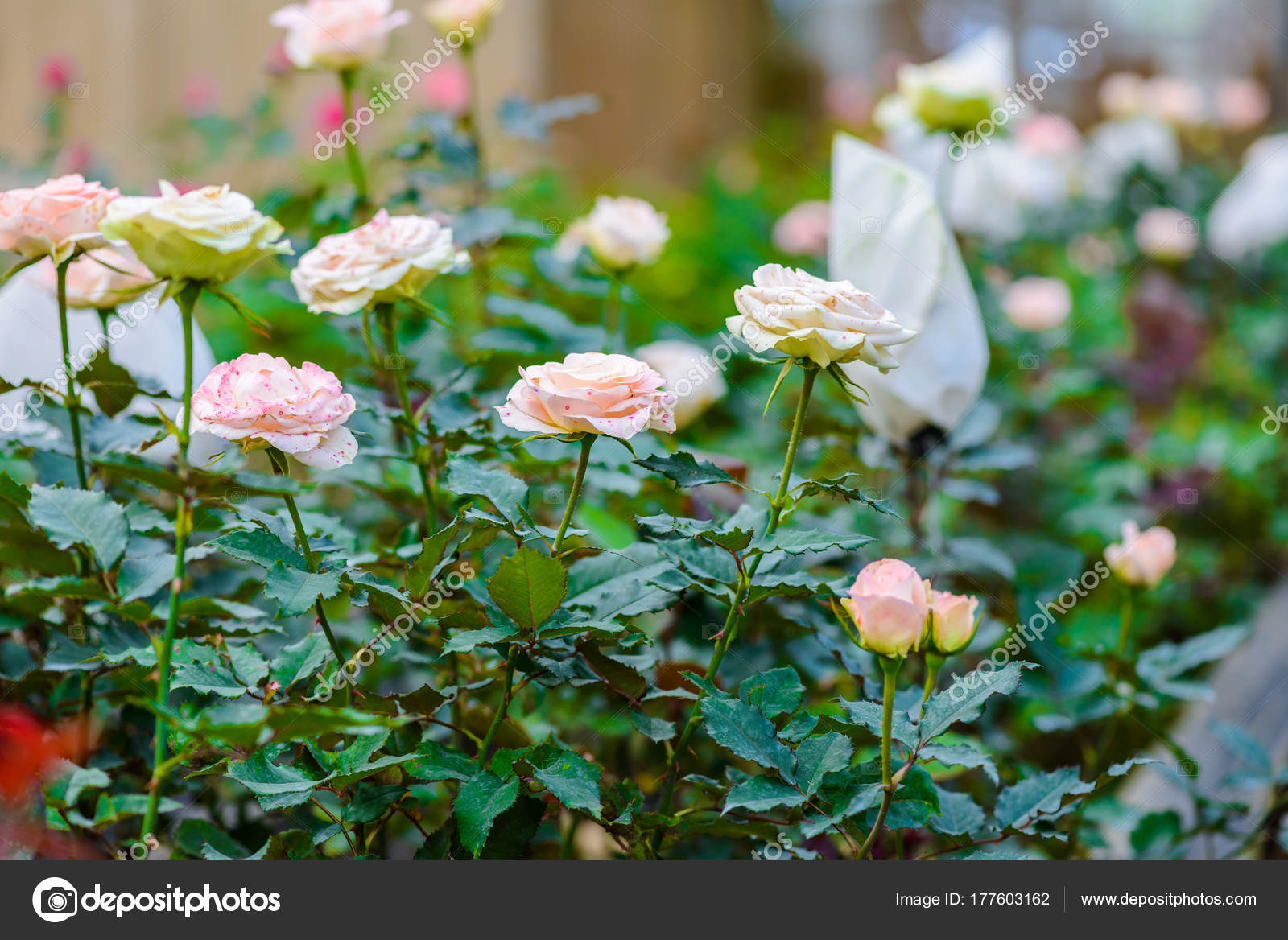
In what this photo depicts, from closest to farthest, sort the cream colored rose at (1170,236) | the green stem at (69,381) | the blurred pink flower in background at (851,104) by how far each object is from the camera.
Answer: the green stem at (69,381) → the cream colored rose at (1170,236) → the blurred pink flower in background at (851,104)

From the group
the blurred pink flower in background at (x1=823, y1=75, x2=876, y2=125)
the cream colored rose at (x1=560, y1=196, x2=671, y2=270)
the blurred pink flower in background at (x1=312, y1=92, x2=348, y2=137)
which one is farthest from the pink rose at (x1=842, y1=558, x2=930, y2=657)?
the blurred pink flower in background at (x1=823, y1=75, x2=876, y2=125)

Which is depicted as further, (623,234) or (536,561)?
(623,234)

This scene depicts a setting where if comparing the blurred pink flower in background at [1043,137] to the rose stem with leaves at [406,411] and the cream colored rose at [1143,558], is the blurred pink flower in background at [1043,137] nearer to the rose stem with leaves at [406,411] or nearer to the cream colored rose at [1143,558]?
the cream colored rose at [1143,558]

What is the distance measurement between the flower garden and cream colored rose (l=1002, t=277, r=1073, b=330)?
0.19 metres

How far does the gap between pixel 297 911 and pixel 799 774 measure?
0.26m

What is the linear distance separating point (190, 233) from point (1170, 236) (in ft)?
7.06

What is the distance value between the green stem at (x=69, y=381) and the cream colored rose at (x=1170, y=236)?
2.10 metres

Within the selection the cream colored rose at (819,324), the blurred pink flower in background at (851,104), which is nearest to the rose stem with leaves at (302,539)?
the cream colored rose at (819,324)

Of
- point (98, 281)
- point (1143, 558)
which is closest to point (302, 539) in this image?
point (98, 281)

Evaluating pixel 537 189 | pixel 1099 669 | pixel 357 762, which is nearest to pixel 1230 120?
pixel 537 189

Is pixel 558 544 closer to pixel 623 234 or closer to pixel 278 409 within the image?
pixel 278 409

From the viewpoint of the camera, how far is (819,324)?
551 mm

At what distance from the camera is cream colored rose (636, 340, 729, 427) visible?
1.01m

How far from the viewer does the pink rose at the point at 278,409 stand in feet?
1.77
